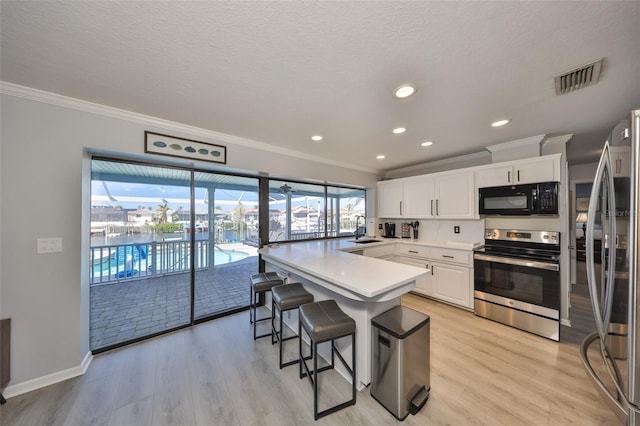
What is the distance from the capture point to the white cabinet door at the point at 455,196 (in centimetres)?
319

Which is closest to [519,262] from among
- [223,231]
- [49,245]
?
[223,231]

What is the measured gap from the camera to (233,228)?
10.9 feet

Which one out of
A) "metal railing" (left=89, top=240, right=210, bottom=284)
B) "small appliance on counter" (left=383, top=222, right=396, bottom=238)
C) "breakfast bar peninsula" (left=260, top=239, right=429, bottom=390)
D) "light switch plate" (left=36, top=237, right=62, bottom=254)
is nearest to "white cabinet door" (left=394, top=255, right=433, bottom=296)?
"small appliance on counter" (left=383, top=222, right=396, bottom=238)

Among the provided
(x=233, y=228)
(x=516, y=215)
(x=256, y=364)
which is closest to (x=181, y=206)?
(x=233, y=228)

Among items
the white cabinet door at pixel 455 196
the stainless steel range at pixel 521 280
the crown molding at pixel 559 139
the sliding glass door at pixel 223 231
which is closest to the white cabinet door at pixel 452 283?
the stainless steel range at pixel 521 280

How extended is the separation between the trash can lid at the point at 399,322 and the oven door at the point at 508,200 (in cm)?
222

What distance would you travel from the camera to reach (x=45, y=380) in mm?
1727

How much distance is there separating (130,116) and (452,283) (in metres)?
4.48

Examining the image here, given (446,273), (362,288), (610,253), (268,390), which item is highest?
(610,253)

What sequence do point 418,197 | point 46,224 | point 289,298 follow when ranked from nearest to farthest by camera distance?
point 46,224 < point 289,298 < point 418,197

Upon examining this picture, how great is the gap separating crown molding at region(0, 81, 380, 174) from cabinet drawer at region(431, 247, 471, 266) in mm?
2731

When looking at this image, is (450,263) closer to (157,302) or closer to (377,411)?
(377,411)

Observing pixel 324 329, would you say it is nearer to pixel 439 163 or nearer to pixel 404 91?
pixel 404 91

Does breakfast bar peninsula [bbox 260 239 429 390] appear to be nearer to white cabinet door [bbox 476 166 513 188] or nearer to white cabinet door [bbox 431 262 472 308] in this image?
white cabinet door [bbox 431 262 472 308]
